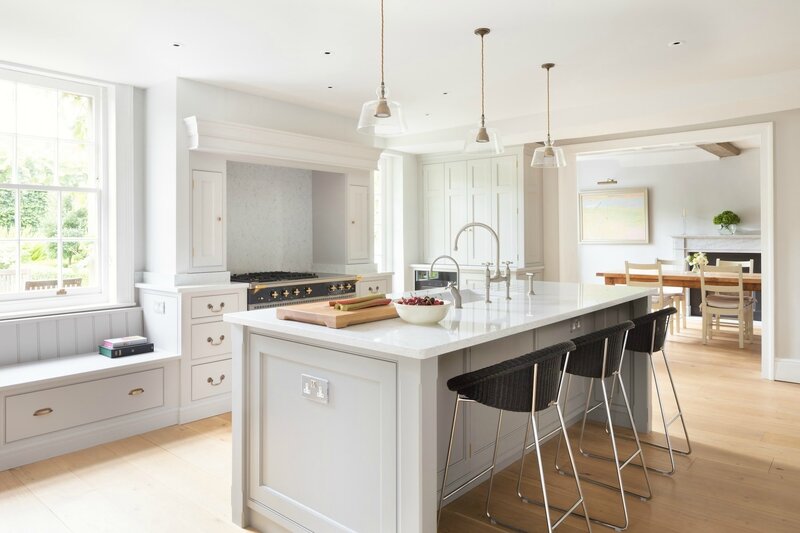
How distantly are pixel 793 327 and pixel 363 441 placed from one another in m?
4.61

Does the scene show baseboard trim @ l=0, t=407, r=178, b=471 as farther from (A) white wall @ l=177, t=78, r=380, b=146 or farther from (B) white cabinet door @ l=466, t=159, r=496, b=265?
(B) white cabinet door @ l=466, t=159, r=496, b=265

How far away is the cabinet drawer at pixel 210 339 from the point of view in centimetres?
411

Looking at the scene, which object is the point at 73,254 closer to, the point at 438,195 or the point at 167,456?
the point at 167,456

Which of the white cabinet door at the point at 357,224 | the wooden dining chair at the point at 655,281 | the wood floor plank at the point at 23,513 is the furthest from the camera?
the wooden dining chair at the point at 655,281

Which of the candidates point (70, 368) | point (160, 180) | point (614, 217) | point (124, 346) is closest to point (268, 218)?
point (160, 180)

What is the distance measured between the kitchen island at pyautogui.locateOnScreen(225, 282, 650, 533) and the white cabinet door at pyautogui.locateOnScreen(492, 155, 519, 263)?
3511 mm

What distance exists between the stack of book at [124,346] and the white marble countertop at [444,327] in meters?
1.85

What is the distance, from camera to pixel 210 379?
4.24m

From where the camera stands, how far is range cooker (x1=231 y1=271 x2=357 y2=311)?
444cm

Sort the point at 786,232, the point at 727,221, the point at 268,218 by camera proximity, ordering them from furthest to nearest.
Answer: the point at 727,221
the point at 268,218
the point at 786,232

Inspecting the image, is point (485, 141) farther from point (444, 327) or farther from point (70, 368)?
point (70, 368)

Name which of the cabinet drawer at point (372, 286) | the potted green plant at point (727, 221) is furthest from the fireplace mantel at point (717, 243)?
the cabinet drawer at point (372, 286)

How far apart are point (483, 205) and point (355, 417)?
4.83m

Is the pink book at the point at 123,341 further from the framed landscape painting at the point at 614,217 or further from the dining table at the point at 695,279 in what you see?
the framed landscape painting at the point at 614,217
